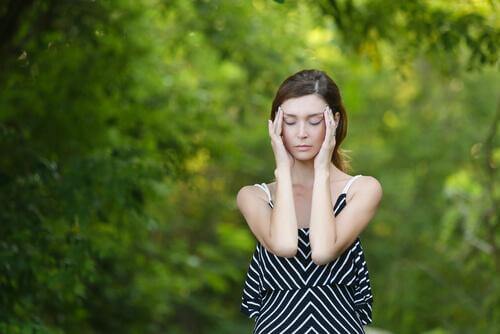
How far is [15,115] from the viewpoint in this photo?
812 cm

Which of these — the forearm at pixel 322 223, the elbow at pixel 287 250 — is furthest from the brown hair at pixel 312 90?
the elbow at pixel 287 250

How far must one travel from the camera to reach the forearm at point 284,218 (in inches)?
150

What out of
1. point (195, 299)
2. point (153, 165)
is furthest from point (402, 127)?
point (153, 165)

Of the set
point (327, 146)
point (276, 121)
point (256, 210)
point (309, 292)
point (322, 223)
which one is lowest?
point (309, 292)

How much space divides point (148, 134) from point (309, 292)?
5.18 meters

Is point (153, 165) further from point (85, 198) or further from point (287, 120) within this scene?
point (287, 120)

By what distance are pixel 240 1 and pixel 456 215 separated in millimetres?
3841

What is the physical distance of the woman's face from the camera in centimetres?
395

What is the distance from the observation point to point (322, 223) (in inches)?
149

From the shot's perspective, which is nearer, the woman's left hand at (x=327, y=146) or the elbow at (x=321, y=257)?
the elbow at (x=321, y=257)

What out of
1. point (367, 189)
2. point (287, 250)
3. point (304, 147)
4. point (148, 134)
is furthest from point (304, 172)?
point (148, 134)

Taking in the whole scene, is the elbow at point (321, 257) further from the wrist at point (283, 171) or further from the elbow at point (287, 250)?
the wrist at point (283, 171)

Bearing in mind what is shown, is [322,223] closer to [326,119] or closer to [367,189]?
[367,189]

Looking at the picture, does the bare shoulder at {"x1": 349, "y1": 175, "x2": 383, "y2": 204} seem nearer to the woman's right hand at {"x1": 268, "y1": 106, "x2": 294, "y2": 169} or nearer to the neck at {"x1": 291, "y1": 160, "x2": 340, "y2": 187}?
the neck at {"x1": 291, "y1": 160, "x2": 340, "y2": 187}
